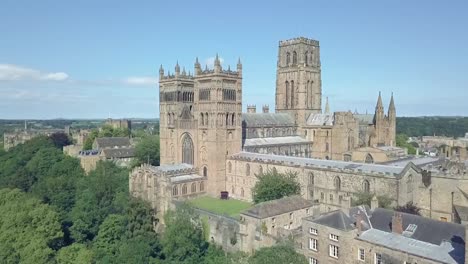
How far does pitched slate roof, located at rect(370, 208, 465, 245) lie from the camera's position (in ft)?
90.1

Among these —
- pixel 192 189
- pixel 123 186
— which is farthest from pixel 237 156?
pixel 123 186

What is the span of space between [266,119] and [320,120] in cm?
1098

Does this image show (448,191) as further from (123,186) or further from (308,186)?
(123,186)

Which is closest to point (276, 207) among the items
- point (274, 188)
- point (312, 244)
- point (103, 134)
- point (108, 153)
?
point (312, 244)

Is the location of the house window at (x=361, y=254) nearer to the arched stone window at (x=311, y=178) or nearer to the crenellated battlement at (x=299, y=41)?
the arched stone window at (x=311, y=178)

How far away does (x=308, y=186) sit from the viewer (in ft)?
176

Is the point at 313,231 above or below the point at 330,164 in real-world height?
below

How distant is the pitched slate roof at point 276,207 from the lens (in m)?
39.0

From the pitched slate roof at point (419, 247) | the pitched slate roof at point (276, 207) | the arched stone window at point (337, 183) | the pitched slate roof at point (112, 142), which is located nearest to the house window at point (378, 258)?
the pitched slate roof at point (419, 247)

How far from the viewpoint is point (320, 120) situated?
249ft

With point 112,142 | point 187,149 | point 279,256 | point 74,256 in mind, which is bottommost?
point 74,256

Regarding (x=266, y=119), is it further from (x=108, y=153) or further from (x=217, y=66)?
(x=108, y=153)

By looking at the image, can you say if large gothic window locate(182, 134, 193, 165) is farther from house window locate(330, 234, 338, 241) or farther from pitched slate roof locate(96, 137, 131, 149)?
pitched slate roof locate(96, 137, 131, 149)

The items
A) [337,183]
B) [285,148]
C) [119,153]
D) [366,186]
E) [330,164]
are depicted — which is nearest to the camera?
[366,186]
